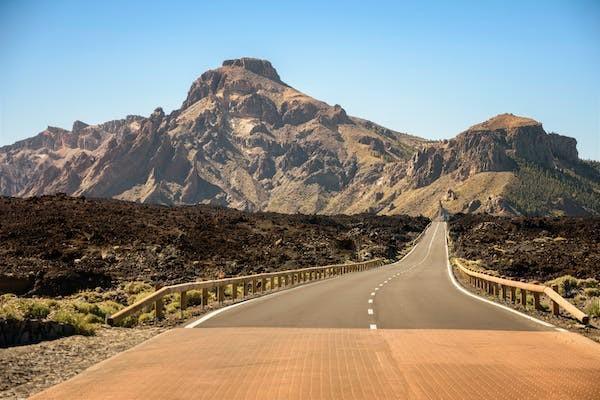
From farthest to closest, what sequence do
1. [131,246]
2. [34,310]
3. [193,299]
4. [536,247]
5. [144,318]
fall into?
[536,247] → [131,246] → [193,299] → [144,318] → [34,310]

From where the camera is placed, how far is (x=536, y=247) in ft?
252

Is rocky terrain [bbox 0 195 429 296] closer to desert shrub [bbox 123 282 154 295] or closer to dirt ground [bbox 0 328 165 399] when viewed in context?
desert shrub [bbox 123 282 154 295]

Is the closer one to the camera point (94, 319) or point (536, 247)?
point (94, 319)

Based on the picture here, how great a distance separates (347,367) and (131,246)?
Result: 51277mm

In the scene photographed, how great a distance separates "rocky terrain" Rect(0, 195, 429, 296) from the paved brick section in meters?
29.3

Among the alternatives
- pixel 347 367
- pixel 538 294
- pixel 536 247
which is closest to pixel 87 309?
pixel 347 367

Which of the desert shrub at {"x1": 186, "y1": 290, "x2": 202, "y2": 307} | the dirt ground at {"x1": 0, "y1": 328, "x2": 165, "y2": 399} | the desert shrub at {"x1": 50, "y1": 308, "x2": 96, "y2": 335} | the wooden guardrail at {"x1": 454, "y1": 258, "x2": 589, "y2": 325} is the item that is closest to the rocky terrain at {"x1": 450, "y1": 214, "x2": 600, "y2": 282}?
the wooden guardrail at {"x1": 454, "y1": 258, "x2": 589, "y2": 325}

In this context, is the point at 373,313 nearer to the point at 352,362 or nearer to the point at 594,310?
the point at 594,310

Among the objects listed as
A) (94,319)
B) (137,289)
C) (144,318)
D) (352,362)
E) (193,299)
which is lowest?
(137,289)

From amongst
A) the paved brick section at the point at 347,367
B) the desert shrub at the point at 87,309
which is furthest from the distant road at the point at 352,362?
the desert shrub at the point at 87,309

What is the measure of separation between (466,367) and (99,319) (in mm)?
10572

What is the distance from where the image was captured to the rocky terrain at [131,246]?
147 ft

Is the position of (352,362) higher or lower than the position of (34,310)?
higher

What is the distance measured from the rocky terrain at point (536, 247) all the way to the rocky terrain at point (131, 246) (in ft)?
52.9
